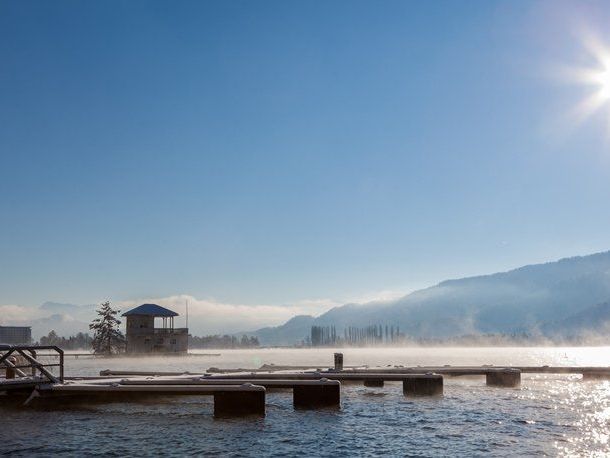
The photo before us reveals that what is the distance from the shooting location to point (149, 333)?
12962 cm

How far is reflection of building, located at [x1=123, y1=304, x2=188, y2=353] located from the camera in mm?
128625

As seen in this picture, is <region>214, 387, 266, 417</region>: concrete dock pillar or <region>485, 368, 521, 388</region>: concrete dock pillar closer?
<region>214, 387, 266, 417</region>: concrete dock pillar

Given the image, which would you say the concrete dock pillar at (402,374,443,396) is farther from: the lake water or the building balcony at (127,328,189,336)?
the building balcony at (127,328,189,336)

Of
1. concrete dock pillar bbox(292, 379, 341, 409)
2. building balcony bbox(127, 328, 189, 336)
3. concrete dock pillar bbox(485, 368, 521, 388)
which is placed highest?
building balcony bbox(127, 328, 189, 336)

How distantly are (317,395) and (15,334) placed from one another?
9686 cm

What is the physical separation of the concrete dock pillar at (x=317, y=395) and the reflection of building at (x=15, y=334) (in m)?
91.5

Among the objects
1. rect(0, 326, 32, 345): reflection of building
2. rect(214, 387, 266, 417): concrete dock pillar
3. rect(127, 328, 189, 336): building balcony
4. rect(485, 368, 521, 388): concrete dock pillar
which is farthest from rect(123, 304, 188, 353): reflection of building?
rect(214, 387, 266, 417): concrete dock pillar

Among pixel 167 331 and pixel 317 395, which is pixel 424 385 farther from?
pixel 167 331

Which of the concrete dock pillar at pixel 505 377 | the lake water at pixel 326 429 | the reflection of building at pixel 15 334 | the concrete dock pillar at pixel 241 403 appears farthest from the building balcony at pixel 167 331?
the concrete dock pillar at pixel 241 403

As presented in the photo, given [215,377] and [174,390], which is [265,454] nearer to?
[174,390]

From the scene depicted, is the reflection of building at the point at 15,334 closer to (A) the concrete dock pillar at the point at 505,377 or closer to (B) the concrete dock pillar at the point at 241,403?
(A) the concrete dock pillar at the point at 505,377

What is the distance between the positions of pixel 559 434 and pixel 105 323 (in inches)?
5786

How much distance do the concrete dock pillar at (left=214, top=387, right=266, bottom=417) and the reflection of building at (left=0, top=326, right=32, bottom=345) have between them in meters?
92.5

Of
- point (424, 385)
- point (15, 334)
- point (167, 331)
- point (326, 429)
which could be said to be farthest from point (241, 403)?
point (167, 331)
